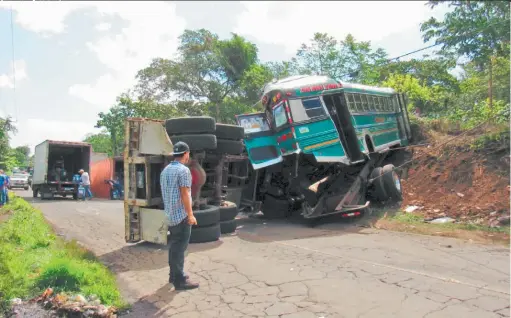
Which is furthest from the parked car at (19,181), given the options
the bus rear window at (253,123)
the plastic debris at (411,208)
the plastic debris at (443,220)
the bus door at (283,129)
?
the plastic debris at (443,220)

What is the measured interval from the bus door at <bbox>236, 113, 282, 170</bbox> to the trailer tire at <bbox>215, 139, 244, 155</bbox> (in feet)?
4.41

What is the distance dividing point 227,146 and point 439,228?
15.4ft

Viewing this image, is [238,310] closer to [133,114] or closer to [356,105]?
[356,105]

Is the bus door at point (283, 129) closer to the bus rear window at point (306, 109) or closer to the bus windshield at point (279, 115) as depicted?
the bus windshield at point (279, 115)

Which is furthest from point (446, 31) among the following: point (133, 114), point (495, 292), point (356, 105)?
point (133, 114)

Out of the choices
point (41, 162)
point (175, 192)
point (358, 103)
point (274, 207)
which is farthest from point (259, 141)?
point (41, 162)

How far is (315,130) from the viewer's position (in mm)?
9641

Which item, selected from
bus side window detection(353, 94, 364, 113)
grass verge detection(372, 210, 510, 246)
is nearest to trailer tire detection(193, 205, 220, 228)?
grass verge detection(372, 210, 510, 246)

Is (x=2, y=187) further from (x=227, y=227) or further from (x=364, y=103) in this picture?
(x=364, y=103)

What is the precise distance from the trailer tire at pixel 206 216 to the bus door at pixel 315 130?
306 centimetres

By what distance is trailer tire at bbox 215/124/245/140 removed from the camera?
811 cm

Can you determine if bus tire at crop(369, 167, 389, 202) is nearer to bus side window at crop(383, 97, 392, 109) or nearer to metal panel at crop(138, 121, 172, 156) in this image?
bus side window at crop(383, 97, 392, 109)

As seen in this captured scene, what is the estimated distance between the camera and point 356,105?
1084 centimetres

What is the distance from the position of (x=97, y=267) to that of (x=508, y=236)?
7078mm
